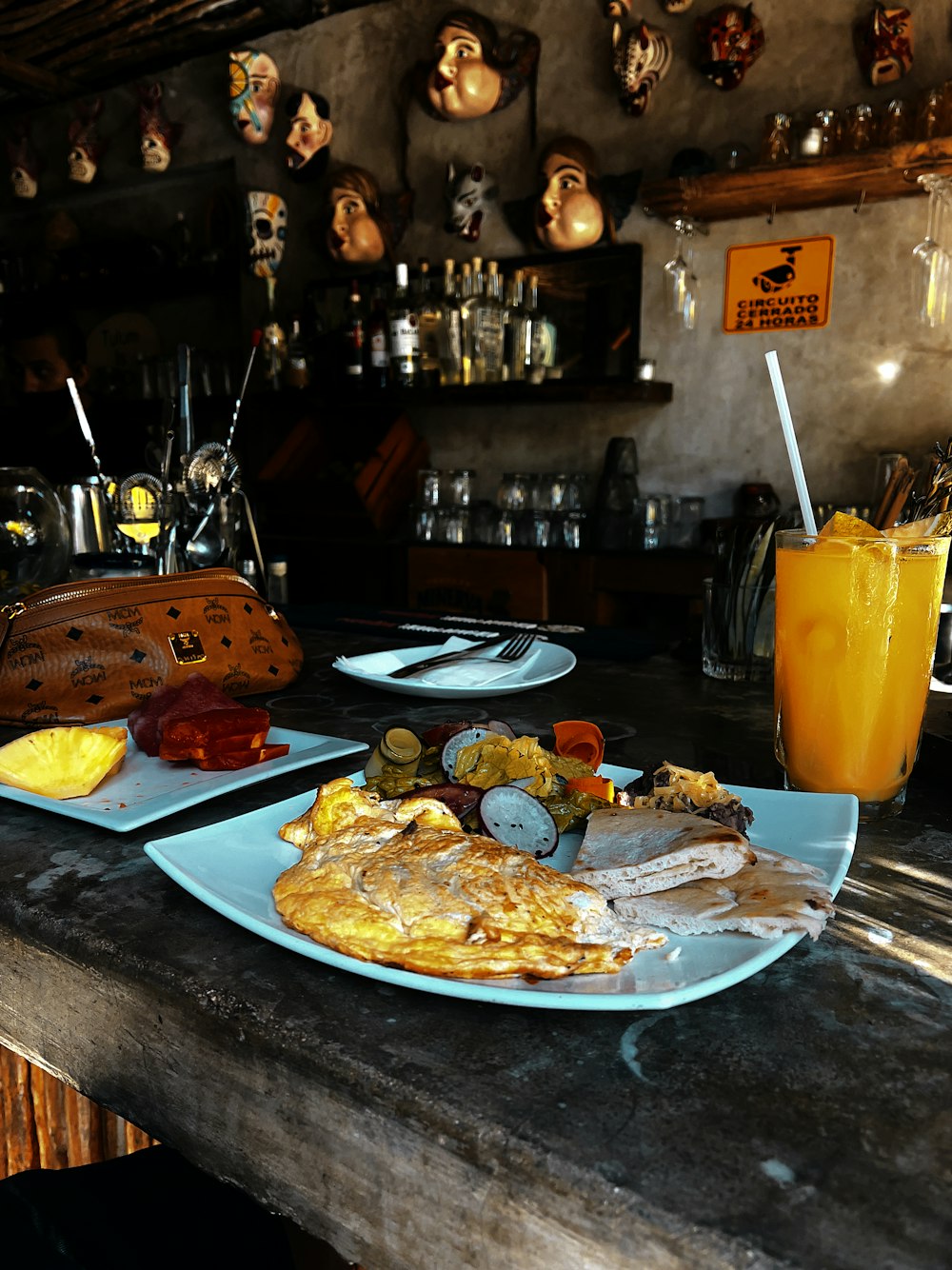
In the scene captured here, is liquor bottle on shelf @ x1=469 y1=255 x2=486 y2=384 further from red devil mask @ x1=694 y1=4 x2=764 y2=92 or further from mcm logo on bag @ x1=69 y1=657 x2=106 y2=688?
mcm logo on bag @ x1=69 y1=657 x2=106 y2=688

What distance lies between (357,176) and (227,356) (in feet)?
4.46

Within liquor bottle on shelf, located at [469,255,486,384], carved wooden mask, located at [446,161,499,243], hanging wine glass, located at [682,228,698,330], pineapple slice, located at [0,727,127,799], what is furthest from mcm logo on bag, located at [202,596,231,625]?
carved wooden mask, located at [446,161,499,243]

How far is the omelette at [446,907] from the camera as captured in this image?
0.54 metres

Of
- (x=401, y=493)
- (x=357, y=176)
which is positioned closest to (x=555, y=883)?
(x=401, y=493)

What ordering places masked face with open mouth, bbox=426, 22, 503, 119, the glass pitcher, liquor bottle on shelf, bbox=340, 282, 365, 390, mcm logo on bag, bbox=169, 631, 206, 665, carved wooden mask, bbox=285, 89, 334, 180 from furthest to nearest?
carved wooden mask, bbox=285, 89, 334, 180 → liquor bottle on shelf, bbox=340, 282, 365, 390 → masked face with open mouth, bbox=426, 22, 503, 119 → the glass pitcher → mcm logo on bag, bbox=169, 631, 206, 665

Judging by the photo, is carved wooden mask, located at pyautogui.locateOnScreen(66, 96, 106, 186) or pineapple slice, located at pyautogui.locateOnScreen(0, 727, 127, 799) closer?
pineapple slice, located at pyautogui.locateOnScreen(0, 727, 127, 799)

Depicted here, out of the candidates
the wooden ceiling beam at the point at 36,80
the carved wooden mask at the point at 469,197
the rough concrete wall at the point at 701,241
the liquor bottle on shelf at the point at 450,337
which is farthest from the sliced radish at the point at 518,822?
the wooden ceiling beam at the point at 36,80

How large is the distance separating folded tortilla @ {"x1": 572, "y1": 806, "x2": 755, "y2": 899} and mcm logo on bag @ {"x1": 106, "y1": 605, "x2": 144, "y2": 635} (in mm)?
738

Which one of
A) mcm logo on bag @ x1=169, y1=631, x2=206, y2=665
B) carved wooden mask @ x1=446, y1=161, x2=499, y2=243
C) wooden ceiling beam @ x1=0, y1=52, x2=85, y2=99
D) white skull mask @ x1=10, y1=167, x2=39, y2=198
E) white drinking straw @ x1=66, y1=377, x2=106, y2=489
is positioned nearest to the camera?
mcm logo on bag @ x1=169, y1=631, x2=206, y2=665

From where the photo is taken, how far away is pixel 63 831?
2.73ft

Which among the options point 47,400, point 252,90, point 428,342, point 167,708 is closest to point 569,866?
point 167,708

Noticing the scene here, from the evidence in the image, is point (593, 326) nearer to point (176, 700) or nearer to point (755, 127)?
point (755, 127)

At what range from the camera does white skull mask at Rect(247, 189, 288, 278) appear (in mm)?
4773

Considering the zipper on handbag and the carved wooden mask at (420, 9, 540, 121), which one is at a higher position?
the carved wooden mask at (420, 9, 540, 121)
